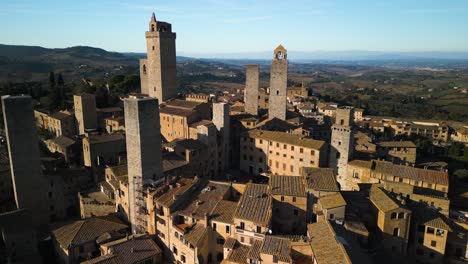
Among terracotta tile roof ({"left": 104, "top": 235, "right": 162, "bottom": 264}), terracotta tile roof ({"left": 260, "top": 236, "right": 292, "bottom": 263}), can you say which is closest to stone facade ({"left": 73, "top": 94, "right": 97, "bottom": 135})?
terracotta tile roof ({"left": 104, "top": 235, "right": 162, "bottom": 264})

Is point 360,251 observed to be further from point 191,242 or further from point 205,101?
point 205,101

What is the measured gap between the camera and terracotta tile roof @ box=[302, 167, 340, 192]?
32447 mm

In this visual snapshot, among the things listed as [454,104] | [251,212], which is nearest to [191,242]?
[251,212]

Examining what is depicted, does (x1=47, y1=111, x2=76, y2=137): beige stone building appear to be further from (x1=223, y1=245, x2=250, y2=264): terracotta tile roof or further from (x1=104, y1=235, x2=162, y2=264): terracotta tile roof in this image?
(x1=223, y1=245, x2=250, y2=264): terracotta tile roof

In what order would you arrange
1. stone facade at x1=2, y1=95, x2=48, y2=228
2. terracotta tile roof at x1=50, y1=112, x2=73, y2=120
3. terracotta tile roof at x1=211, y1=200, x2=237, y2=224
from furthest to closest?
terracotta tile roof at x1=50, y1=112, x2=73, y2=120 → stone facade at x1=2, y1=95, x2=48, y2=228 → terracotta tile roof at x1=211, y1=200, x2=237, y2=224

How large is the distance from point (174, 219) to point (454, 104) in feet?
489

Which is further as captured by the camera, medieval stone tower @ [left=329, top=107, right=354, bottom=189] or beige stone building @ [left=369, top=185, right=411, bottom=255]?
medieval stone tower @ [left=329, top=107, right=354, bottom=189]

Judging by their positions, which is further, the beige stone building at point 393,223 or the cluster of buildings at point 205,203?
the beige stone building at point 393,223

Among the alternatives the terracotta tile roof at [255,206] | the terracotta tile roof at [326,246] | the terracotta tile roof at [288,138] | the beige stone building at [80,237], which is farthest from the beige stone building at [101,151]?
the terracotta tile roof at [326,246]

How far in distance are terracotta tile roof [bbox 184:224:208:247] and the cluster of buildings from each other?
4.7 inches

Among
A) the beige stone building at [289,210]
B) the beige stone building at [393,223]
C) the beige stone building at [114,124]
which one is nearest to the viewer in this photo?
the beige stone building at [393,223]

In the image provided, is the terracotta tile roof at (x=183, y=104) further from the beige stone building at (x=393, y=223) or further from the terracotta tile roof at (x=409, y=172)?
the beige stone building at (x=393, y=223)

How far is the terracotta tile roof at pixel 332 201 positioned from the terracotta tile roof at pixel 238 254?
8.07 meters

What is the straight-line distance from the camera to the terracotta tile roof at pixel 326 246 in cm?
2276
